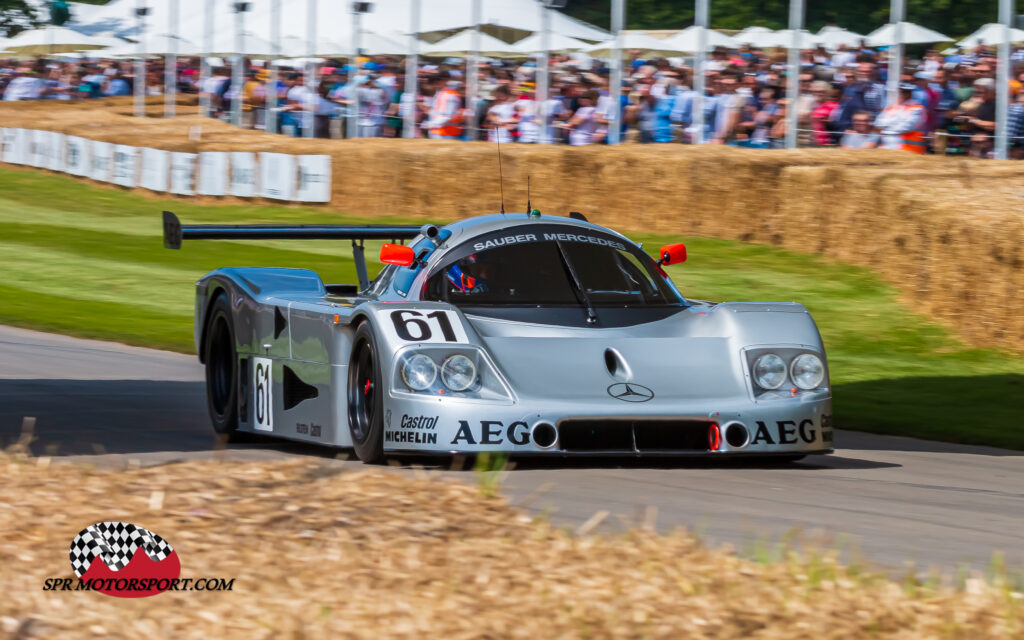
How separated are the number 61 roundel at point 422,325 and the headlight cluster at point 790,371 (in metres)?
1.37

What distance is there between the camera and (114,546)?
4.55 metres

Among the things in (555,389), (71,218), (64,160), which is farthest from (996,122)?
(64,160)

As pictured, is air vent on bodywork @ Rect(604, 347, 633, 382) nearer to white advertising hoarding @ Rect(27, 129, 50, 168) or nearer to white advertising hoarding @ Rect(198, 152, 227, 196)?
white advertising hoarding @ Rect(198, 152, 227, 196)

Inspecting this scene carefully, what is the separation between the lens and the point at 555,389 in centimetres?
689

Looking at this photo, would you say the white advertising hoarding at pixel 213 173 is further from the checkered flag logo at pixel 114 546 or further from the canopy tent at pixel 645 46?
the checkered flag logo at pixel 114 546

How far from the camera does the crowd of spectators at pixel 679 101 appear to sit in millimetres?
19141

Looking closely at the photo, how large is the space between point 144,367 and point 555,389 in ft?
19.7

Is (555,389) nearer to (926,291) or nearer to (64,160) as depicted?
(926,291)

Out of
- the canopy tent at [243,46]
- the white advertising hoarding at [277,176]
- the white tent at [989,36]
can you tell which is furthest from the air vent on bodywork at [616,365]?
the canopy tent at [243,46]

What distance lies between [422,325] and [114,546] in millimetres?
2638

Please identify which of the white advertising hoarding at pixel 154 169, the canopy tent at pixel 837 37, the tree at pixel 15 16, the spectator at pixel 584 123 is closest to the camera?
the spectator at pixel 584 123

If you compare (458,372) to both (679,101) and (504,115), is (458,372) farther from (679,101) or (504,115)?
(504,115)

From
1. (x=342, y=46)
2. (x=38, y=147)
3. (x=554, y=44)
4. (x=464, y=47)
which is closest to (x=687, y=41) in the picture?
(x=554, y=44)

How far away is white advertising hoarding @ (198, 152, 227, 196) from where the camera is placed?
28.3 meters
